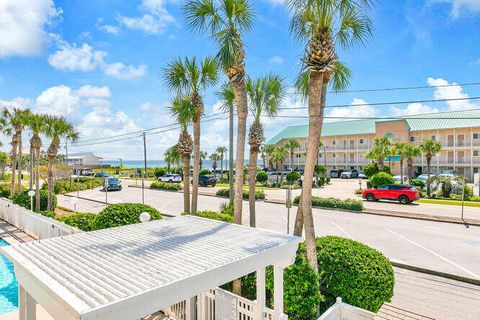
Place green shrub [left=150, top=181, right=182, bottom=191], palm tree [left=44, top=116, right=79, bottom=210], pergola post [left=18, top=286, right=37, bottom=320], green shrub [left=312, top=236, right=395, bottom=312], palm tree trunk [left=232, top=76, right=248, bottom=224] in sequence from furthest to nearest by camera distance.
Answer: green shrub [left=150, top=181, right=182, bottom=191] → palm tree [left=44, top=116, right=79, bottom=210] → palm tree trunk [left=232, top=76, right=248, bottom=224] → green shrub [left=312, top=236, right=395, bottom=312] → pergola post [left=18, top=286, right=37, bottom=320]

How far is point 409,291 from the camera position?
885cm

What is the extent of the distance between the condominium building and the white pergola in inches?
1730

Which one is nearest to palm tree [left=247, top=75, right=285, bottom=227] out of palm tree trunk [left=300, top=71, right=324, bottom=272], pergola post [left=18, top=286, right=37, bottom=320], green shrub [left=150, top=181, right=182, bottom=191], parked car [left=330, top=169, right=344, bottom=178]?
palm tree trunk [left=300, top=71, right=324, bottom=272]

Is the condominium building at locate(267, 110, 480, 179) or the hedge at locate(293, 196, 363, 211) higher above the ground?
the condominium building at locate(267, 110, 480, 179)

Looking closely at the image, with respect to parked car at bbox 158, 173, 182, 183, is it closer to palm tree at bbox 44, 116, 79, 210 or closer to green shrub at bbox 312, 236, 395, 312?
palm tree at bbox 44, 116, 79, 210

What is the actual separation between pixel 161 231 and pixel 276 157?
160 ft

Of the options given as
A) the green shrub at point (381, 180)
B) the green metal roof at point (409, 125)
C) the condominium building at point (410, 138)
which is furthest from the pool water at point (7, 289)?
the green metal roof at point (409, 125)

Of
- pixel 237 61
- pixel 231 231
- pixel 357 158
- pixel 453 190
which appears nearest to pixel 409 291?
pixel 231 231

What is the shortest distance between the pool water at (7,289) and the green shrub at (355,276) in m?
8.42

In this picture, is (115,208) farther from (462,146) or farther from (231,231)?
(462,146)

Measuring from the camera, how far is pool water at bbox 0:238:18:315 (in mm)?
8866

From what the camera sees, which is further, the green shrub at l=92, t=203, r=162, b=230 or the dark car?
the dark car

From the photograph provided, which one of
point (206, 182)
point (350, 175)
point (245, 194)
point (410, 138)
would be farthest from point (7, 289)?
point (410, 138)

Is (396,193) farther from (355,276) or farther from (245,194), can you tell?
(355,276)
